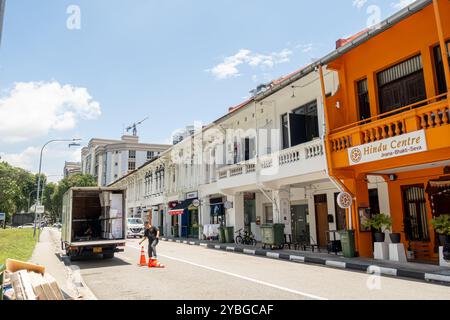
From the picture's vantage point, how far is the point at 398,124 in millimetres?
10859

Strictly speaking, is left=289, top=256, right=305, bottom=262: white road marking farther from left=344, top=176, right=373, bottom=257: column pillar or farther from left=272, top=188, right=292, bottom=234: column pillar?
left=272, top=188, right=292, bottom=234: column pillar

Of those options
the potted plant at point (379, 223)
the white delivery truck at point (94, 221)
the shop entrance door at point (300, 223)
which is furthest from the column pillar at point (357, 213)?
the white delivery truck at point (94, 221)

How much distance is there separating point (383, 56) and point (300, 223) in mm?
9848

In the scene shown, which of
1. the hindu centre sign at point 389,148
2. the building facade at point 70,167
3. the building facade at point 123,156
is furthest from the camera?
the building facade at point 70,167

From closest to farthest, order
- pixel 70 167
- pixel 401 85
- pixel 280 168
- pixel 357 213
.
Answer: pixel 401 85
pixel 357 213
pixel 280 168
pixel 70 167

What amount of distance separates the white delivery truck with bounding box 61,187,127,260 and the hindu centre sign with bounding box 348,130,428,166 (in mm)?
8876

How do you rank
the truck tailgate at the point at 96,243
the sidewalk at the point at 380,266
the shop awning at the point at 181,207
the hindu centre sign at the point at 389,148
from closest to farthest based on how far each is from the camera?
the sidewalk at the point at 380,266
the hindu centre sign at the point at 389,148
the truck tailgate at the point at 96,243
the shop awning at the point at 181,207

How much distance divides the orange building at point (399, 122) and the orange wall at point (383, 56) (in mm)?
29

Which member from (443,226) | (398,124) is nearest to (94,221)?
(398,124)

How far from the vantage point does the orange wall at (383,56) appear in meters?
11.3

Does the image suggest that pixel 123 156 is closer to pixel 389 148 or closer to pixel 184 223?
pixel 184 223

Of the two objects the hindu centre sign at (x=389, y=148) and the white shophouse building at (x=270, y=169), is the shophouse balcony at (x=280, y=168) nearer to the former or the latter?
the white shophouse building at (x=270, y=169)

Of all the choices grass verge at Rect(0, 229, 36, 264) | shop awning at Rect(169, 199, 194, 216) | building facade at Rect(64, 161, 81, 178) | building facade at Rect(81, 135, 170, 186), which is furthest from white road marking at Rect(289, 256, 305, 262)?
building facade at Rect(64, 161, 81, 178)

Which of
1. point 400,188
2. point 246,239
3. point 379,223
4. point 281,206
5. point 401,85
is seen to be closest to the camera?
point 401,85
